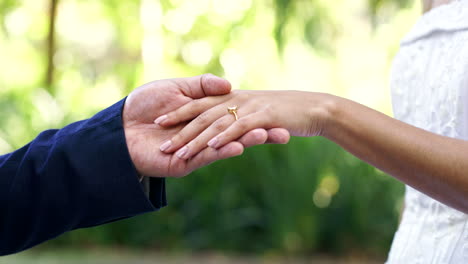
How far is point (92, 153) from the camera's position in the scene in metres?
1.72

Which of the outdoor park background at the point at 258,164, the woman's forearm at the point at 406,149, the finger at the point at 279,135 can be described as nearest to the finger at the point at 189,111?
the finger at the point at 279,135

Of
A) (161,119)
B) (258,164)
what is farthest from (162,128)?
(258,164)

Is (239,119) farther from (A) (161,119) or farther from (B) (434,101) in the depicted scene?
(B) (434,101)

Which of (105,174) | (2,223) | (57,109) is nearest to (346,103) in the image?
(105,174)

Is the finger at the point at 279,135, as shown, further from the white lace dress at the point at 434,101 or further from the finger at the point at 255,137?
the white lace dress at the point at 434,101

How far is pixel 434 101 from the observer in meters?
1.82

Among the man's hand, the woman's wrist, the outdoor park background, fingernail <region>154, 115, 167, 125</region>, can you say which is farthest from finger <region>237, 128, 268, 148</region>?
the outdoor park background

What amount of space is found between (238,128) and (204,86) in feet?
0.93

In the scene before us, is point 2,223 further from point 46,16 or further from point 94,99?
point 46,16

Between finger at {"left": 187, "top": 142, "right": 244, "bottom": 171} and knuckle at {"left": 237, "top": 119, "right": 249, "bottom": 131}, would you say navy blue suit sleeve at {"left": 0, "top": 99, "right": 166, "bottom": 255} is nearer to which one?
finger at {"left": 187, "top": 142, "right": 244, "bottom": 171}

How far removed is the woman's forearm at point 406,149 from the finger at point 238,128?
200 millimetres

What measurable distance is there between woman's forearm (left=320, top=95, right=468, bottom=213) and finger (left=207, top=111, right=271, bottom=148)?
20 centimetres

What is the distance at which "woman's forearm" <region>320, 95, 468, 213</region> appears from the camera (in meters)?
1.44

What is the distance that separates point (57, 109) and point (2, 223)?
4361mm
